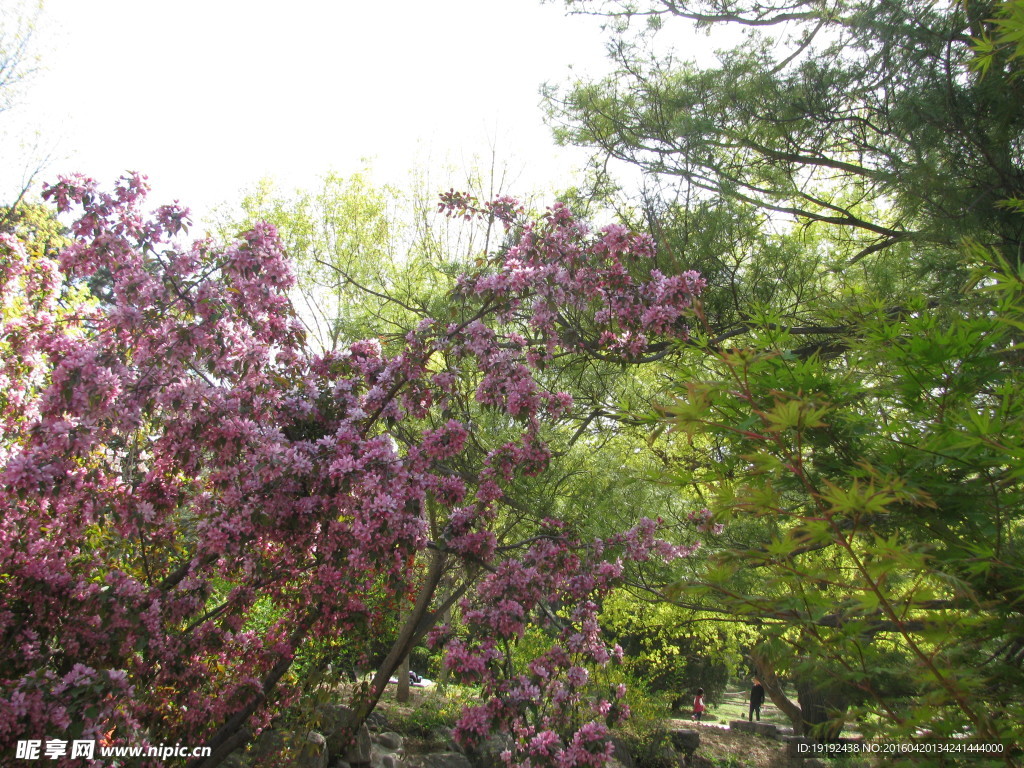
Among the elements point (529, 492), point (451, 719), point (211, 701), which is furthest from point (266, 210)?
point (211, 701)

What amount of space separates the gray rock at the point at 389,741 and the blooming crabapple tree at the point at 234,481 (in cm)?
385

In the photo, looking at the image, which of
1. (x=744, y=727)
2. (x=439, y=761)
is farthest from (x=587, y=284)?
(x=744, y=727)

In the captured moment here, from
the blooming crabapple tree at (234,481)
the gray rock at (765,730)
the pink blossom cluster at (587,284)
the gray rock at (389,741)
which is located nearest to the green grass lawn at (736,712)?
the gray rock at (765,730)

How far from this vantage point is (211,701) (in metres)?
3.23

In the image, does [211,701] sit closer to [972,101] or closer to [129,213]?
[129,213]

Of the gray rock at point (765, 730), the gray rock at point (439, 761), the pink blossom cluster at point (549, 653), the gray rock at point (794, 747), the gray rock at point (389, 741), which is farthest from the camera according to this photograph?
the gray rock at point (765, 730)

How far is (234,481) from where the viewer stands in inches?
114

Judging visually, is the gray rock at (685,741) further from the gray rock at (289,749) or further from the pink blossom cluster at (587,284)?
the pink blossom cluster at (587,284)

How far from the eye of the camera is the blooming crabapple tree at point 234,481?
2658 mm

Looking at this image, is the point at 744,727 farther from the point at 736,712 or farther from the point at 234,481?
the point at 234,481

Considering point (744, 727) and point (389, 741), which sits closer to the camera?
point (389, 741)

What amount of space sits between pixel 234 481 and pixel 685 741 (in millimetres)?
8790

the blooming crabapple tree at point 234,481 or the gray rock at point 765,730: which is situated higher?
the blooming crabapple tree at point 234,481

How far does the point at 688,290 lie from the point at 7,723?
318cm
